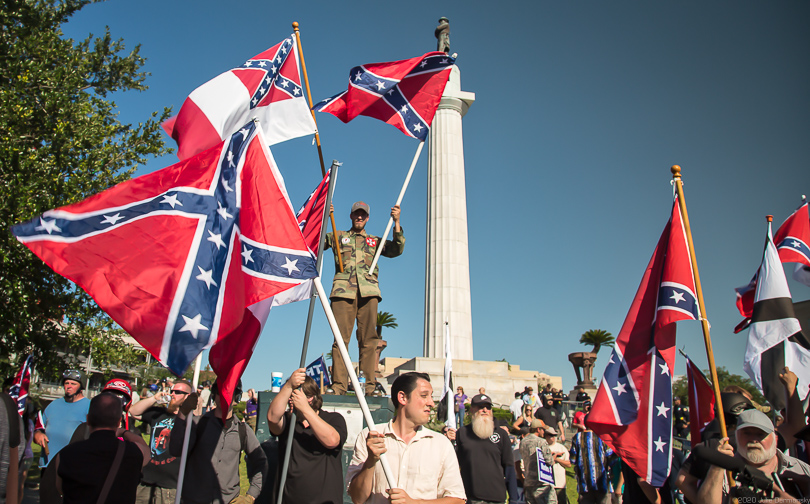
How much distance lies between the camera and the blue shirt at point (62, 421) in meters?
6.64

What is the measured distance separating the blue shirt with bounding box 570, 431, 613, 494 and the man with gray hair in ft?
4.97

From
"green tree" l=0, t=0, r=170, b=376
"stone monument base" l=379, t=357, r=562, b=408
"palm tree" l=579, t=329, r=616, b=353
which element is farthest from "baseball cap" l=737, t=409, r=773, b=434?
"palm tree" l=579, t=329, r=616, b=353

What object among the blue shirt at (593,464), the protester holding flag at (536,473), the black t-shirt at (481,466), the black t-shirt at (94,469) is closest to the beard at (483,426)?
the black t-shirt at (481,466)

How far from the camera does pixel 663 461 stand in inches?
198

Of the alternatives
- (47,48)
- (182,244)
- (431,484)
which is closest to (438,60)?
(182,244)

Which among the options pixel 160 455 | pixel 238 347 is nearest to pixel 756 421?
pixel 238 347

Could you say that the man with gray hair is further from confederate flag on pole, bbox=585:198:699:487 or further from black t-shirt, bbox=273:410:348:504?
black t-shirt, bbox=273:410:348:504

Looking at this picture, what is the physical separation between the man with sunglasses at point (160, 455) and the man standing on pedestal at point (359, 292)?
2.10 meters

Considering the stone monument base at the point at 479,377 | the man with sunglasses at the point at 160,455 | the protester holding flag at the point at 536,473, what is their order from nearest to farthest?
the man with sunglasses at the point at 160,455 → the protester holding flag at the point at 536,473 → the stone monument base at the point at 479,377

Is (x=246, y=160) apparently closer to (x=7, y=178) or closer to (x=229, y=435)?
(x=229, y=435)

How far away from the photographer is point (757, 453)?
393 centimetres

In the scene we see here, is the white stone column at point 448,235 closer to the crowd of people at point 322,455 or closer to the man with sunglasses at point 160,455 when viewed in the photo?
the crowd of people at point 322,455

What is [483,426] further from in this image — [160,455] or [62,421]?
[62,421]

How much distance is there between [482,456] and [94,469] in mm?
4236
